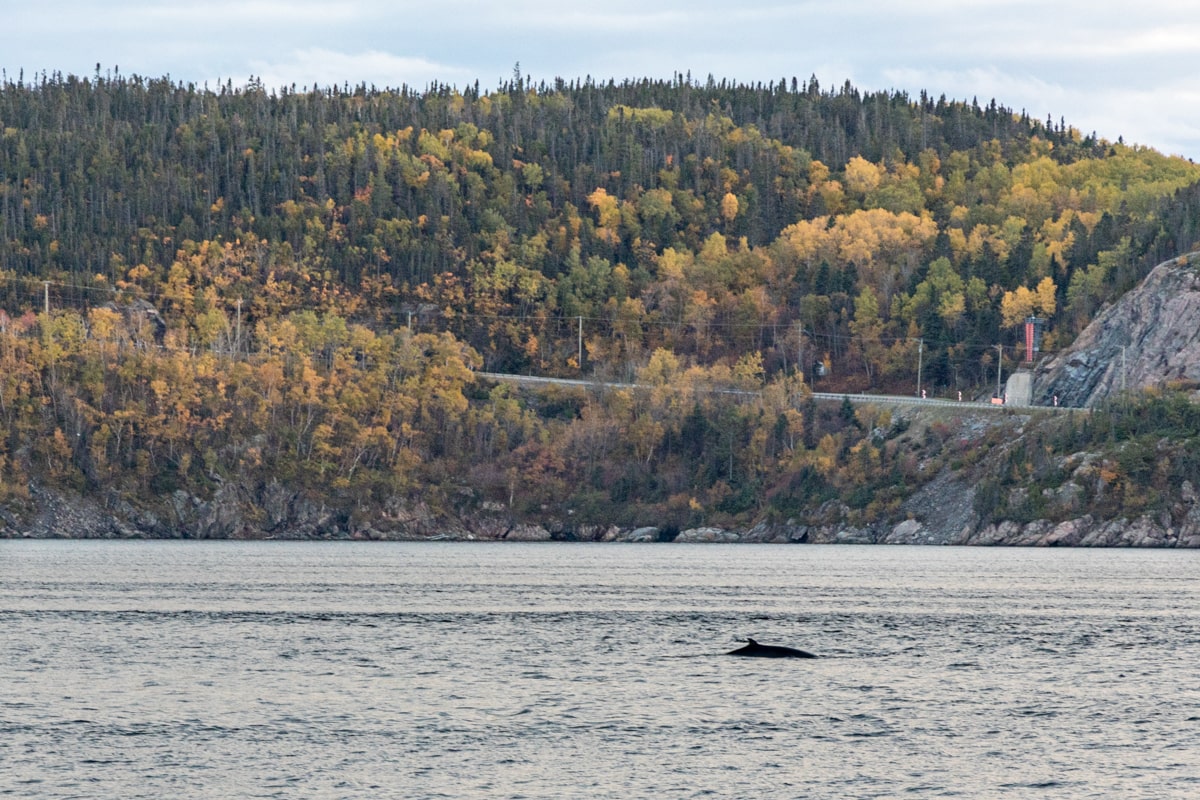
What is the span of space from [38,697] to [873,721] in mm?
27487

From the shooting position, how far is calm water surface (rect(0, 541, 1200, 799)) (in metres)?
47.2

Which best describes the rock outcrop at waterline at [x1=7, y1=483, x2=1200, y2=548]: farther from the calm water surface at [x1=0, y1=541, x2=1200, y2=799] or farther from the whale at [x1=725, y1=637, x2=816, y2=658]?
the whale at [x1=725, y1=637, x2=816, y2=658]

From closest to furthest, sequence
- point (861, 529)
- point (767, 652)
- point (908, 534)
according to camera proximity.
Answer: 1. point (767, 652)
2. point (908, 534)
3. point (861, 529)

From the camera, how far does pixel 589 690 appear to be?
204 ft

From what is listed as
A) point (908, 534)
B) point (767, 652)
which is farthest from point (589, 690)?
point (908, 534)

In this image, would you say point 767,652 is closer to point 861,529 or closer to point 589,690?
point 589,690

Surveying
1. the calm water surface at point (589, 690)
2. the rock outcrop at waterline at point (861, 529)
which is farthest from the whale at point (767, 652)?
the rock outcrop at waterline at point (861, 529)

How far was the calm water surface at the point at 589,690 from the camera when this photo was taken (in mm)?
47250

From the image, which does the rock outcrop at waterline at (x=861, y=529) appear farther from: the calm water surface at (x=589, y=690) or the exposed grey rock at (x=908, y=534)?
the calm water surface at (x=589, y=690)

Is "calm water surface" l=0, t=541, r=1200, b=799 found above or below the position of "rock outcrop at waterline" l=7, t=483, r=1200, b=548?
above

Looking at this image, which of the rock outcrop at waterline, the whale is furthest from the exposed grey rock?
the whale

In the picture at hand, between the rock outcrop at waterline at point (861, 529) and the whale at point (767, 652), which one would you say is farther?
the rock outcrop at waterline at point (861, 529)

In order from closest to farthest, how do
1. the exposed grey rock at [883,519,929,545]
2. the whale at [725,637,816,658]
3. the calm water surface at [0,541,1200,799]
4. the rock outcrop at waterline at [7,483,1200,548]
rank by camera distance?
1. the calm water surface at [0,541,1200,799]
2. the whale at [725,637,816,658]
3. the rock outcrop at waterline at [7,483,1200,548]
4. the exposed grey rock at [883,519,929,545]

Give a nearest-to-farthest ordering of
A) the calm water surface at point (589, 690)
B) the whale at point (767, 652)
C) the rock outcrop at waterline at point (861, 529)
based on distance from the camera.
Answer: the calm water surface at point (589, 690) < the whale at point (767, 652) < the rock outcrop at waterline at point (861, 529)
